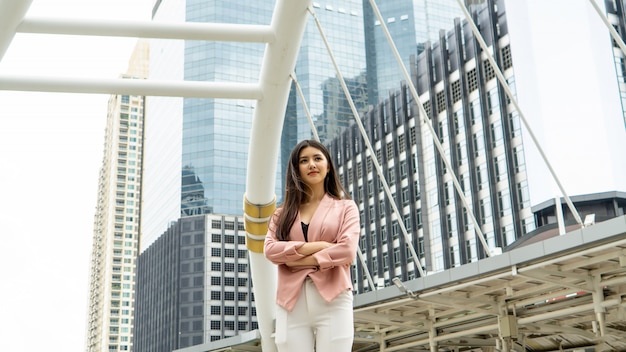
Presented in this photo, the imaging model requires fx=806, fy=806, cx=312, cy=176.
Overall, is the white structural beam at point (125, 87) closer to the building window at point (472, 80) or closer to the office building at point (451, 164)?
the office building at point (451, 164)

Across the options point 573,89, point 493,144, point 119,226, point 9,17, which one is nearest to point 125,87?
point 9,17

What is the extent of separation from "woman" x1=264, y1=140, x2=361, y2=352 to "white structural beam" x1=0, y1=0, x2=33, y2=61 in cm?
716

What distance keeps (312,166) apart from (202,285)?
116115 mm

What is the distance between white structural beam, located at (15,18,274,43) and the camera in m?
10.4

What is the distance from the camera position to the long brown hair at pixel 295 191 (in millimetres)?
3451

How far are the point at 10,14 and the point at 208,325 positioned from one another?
10923 cm

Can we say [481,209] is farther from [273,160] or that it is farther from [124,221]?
[124,221]

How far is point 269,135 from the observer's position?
13281mm

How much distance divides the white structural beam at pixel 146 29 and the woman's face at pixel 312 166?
741 centimetres

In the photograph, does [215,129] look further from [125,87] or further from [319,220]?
[319,220]

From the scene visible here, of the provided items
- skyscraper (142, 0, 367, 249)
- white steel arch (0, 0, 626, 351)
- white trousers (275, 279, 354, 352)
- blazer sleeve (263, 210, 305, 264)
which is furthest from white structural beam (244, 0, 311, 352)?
skyscraper (142, 0, 367, 249)

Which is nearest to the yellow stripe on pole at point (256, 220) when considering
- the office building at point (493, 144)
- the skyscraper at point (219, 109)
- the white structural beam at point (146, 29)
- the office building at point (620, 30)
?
the white structural beam at point (146, 29)

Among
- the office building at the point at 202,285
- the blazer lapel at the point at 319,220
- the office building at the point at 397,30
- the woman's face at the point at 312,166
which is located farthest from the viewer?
the office building at the point at 397,30

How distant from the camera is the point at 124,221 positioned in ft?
584
